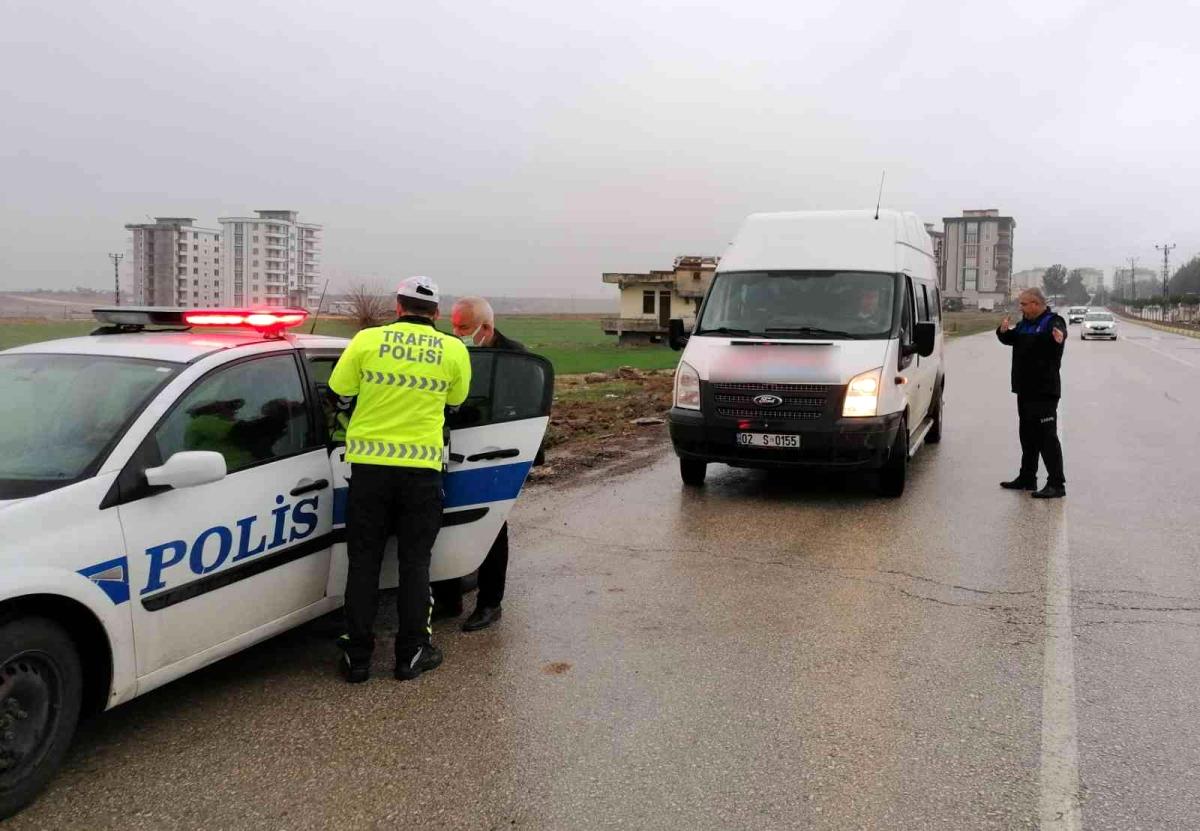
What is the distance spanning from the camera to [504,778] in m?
3.43

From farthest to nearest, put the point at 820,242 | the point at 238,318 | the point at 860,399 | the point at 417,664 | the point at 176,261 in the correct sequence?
1. the point at 176,261
2. the point at 820,242
3. the point at 860,399
4. the point at 238,318
5. the point at 417,664

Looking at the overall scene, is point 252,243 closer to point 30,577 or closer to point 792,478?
point 792,478

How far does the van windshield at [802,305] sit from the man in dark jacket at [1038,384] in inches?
45.4

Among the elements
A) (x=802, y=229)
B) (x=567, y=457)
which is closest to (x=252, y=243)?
(x=567, y=457)

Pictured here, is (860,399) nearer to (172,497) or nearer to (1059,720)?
(1059,720)

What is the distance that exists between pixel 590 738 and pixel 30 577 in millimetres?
2040

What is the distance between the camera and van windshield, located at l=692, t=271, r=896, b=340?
8.57 m

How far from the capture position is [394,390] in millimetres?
4262

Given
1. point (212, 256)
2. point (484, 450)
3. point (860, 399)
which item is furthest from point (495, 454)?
point (212, 256)

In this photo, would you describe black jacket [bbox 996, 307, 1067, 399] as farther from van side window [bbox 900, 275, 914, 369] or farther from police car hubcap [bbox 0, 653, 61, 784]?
police car hubcap [bbox 0, 653, 61, 784]

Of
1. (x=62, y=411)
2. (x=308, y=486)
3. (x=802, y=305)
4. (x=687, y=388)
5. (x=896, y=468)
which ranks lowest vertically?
(x=896, y=468)

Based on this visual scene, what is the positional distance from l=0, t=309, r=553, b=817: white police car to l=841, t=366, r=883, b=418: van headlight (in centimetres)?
369

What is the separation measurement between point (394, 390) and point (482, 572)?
4.46ft

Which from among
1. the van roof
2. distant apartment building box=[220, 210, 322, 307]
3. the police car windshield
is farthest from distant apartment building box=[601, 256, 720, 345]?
the police car windshield
